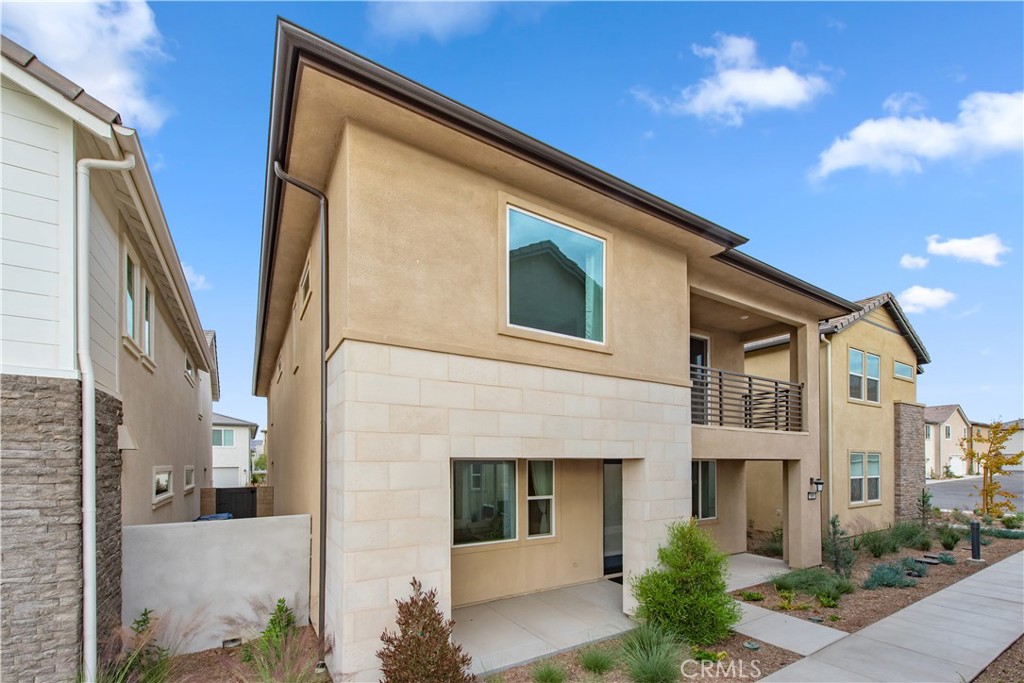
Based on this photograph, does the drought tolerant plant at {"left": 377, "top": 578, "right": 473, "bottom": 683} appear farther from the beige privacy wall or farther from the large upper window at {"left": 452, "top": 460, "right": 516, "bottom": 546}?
the large upper window at {"left": 452, "top": 460, "right": 516, "bottom": 546}

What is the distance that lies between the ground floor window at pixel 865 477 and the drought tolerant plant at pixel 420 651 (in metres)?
14.7

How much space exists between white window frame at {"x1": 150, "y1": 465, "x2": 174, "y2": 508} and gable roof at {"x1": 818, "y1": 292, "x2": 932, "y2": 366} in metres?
15.7

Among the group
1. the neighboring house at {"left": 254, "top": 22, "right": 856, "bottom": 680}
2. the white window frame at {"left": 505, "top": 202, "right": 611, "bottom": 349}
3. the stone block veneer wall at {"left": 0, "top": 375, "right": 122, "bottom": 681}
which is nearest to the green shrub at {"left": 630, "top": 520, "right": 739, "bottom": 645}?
the neighboring house at {"left": 254, "top": 22, "right": 856, "bottom": 680}

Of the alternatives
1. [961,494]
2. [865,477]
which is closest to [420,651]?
[865,477]

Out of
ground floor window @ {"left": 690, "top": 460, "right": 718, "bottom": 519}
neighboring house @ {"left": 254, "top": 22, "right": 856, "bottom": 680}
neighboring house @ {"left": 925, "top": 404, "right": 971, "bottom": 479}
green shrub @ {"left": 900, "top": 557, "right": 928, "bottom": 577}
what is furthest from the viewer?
neighboring house @ {"left": 925, "top": 404, "right": 971, "bottom": 479}

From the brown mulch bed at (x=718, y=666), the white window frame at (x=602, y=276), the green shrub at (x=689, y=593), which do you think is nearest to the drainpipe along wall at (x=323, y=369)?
the brown mulch bed at (x=718, y=666)

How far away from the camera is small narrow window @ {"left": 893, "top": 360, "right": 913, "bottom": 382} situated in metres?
17.6

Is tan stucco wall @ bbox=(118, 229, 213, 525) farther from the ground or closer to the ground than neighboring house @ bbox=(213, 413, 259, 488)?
farther from the ground

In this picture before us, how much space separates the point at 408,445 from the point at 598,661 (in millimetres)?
3314

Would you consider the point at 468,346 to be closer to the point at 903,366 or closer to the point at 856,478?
the point at 856,478

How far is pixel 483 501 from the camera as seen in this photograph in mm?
8586

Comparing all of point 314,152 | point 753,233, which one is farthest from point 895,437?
point 314,152

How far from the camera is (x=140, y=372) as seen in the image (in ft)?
26.4

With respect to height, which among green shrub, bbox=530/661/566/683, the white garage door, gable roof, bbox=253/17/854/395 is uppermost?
gable roof, bbox=253/17/854/395
